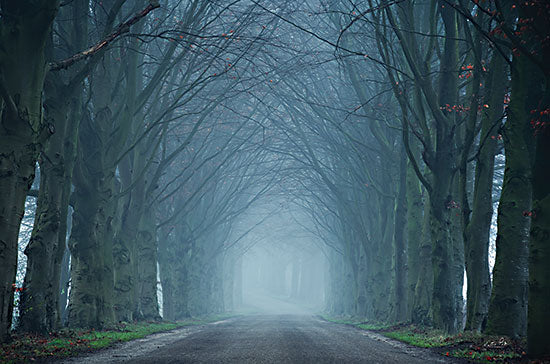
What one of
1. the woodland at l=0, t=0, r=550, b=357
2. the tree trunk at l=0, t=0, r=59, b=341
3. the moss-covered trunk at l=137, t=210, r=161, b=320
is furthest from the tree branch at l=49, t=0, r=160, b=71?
the moss-covered trunk at l=137, t=210, r=161, b=320

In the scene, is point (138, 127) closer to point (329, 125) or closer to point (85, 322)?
point (85, 322)

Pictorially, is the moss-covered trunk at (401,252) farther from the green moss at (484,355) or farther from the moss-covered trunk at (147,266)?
the green moss at (484,355)

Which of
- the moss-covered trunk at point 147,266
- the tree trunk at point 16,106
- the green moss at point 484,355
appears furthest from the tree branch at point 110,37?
the moss-covered trunk at point 147,266

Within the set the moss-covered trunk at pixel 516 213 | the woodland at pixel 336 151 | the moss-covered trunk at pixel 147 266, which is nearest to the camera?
the woodland at pixel 336 151

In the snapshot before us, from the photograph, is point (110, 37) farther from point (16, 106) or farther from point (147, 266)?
point (147, 266)

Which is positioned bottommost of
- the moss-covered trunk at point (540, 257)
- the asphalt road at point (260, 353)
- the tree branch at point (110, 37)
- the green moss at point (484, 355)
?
the asphalt road at point (260, 353)

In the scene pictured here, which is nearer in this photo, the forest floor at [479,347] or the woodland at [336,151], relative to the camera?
the forest floor at [479,347]

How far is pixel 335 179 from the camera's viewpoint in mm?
28609

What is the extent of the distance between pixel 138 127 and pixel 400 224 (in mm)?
10249

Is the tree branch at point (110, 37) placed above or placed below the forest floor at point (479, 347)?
above

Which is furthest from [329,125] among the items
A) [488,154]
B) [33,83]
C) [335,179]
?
[33,83]

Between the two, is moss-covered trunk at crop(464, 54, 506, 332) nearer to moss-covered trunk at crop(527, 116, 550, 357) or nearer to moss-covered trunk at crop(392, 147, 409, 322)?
moss-covered trunk at crop(527, 116, 550, 357)

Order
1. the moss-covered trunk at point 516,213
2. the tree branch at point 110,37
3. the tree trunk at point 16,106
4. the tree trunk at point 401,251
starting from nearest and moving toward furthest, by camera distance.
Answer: the tree trunk at point 16,106, the tree branch at point 110,37, the moss-covered trunk at point 516,213, the tree trunk at point 401,251

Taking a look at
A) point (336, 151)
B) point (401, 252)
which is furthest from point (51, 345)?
point (336, 151)
